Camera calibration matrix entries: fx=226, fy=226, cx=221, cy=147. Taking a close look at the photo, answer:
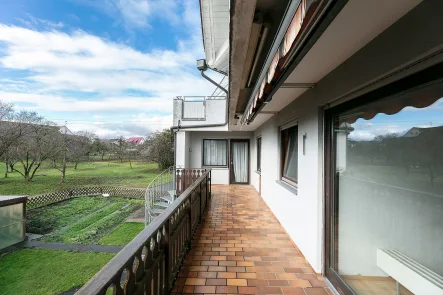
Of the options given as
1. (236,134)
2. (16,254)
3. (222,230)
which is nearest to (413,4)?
(222,230)

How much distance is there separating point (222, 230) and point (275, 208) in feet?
4.60

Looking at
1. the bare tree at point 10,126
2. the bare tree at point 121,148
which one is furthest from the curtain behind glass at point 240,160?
the bare tree at point 121,148

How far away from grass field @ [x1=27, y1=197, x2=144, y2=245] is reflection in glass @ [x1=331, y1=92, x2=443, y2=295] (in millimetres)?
7529

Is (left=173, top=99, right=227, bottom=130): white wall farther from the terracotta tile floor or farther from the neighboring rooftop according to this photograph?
the neighboring rooftop

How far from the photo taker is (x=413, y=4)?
1.14m

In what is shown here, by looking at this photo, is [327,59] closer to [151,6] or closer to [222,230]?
[222,230]

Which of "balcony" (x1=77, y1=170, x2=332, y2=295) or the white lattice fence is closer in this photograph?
"balcony" (x1=77, y1=170, x2=332, y2=295)

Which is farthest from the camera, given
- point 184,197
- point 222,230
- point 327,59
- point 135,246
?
point 222,230

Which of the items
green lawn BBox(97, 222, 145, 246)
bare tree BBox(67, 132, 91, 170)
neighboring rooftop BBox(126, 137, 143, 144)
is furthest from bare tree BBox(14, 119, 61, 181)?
green lawn BBox(97, 222, 145, 246)

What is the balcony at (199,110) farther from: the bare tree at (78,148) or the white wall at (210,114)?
the bare tree at (78,148)

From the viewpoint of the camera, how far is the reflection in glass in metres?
1.21

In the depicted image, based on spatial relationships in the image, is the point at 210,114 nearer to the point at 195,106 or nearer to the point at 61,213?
the point at 195,106

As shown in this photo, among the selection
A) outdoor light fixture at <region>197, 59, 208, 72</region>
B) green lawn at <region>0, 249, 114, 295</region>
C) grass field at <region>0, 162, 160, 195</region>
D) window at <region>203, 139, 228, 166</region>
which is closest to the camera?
green lawn at <region>0, 249, 114, 295</region>

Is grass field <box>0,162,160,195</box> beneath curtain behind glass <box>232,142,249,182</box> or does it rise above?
beneath
